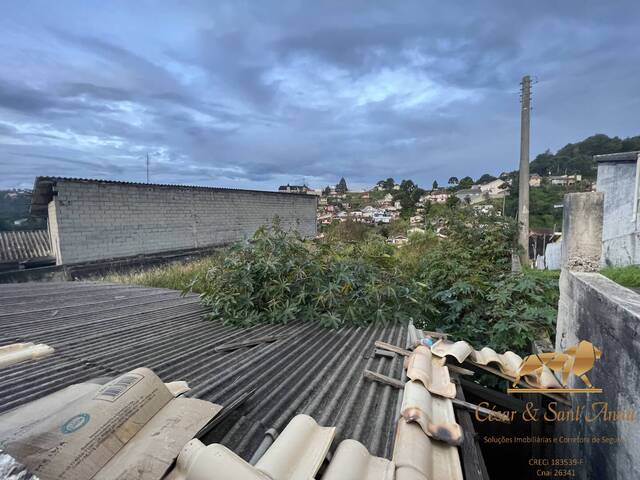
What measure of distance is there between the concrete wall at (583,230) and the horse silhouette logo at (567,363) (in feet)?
2.25

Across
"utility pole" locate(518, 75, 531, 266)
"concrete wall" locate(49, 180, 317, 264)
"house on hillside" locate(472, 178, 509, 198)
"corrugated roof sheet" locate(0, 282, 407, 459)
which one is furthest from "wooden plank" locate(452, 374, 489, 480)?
"house on hillside" locate(472, 178, 509, 198)

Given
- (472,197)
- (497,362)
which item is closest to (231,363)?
(497,362)

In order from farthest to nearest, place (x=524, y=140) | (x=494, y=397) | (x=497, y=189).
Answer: (x=497, y=189), (x=524, y=140), (x=494, y=397)

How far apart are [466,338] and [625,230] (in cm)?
784

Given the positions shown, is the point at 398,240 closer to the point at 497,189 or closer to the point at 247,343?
the point at 247,343

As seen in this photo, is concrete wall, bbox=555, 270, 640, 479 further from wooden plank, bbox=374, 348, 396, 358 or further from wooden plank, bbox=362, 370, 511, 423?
wooden plank, bbox=374, 348, 396, 358

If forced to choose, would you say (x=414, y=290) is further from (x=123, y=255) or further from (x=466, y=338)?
(x=123, y=255)

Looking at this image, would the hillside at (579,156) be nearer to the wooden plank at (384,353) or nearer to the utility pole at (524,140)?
the utility pole at (524,140)

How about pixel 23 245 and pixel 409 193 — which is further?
pixel 409 193

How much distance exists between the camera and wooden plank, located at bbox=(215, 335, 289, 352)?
9.20ft

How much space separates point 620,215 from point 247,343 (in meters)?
11.4

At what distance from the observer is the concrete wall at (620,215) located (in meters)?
8.91

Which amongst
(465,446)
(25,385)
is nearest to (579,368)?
(465,446)

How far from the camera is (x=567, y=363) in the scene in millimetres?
2629
